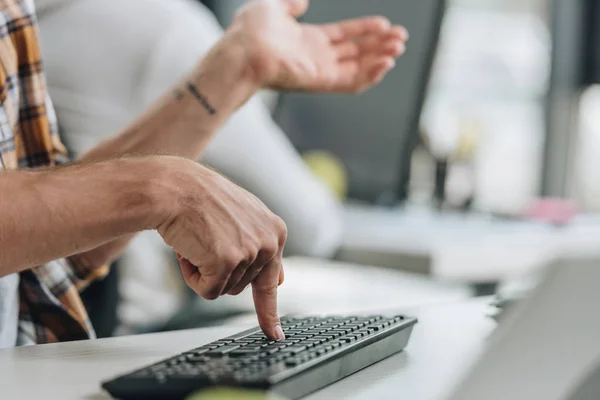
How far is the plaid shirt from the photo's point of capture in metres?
1.04

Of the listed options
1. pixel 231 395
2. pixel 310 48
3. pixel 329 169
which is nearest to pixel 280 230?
pixel 231 395

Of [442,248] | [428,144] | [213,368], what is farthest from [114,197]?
[428,144]

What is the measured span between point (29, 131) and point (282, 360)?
63 centimetres

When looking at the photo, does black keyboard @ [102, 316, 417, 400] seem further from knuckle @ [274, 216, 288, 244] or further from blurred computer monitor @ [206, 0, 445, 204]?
blurred computer monitor @ [206, 0, 445, 204]

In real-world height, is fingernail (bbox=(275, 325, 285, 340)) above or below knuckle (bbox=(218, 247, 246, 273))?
below

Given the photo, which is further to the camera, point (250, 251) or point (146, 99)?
point (146, 99)

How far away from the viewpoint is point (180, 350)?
798mm

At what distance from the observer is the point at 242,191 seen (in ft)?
2.61

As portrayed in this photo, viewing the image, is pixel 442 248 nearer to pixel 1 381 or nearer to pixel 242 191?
pixel 242 191

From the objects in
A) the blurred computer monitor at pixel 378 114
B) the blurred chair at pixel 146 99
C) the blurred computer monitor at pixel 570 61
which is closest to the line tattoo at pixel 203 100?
the blurred chair at pixel 146 99

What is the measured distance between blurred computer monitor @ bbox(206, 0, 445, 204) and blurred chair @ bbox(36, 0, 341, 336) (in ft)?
1.14

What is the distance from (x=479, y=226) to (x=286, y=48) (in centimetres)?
85

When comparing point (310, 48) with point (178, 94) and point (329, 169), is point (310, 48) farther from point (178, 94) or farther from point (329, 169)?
point (329, 169)

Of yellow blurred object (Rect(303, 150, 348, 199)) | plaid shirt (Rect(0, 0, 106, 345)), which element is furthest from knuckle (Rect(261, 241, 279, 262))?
yellow blurred object (Rect(303, 150, 348, 199))
